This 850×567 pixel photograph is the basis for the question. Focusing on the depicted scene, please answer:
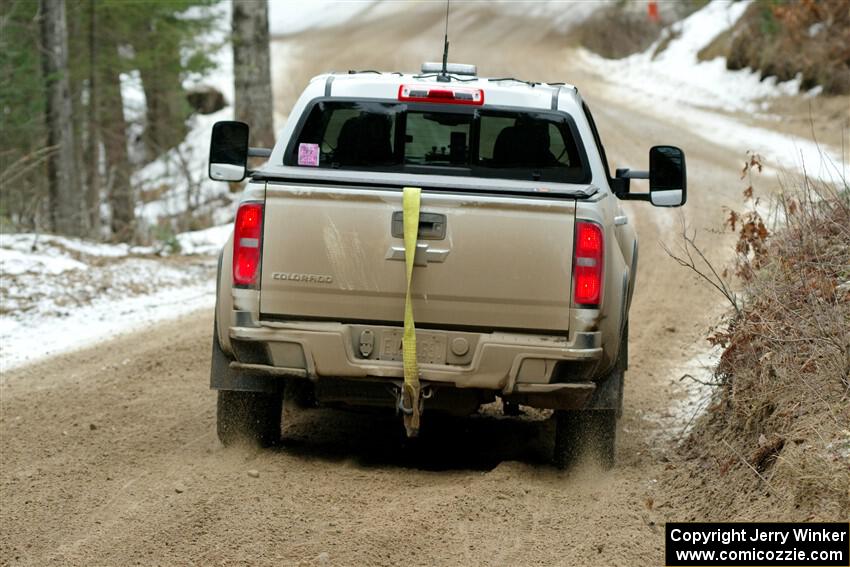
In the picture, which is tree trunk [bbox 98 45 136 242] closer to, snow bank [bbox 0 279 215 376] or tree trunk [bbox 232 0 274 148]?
tree trunk [bbox 232 0 274 148]

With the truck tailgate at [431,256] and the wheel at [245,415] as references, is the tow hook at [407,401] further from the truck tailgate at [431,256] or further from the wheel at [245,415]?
the wheel at [245,415]

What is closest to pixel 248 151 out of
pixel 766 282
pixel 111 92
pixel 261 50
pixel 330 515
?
pixel 330 515

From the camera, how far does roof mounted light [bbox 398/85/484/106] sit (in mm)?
6750

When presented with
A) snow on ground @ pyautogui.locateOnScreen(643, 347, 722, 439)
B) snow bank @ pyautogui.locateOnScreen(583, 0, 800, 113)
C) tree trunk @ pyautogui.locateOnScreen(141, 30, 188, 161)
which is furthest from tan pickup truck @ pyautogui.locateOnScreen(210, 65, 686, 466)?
snow bank @ pyautogui.locateOnScreen(583, 0, 800, 113)

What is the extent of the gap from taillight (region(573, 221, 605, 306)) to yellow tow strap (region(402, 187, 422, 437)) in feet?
2.60

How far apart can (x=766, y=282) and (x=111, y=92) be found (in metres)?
18.9

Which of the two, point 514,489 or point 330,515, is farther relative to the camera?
point 514,489

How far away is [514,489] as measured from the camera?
236 inches

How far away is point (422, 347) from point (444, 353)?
114 mm

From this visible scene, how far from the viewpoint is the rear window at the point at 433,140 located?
22.1ft

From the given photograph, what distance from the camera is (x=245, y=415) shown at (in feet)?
21.9

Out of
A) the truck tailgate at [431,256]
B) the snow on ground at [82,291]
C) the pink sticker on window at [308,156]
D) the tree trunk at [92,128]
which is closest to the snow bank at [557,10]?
the tree trunk at [92,128]

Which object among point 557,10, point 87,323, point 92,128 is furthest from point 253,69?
point 557,10

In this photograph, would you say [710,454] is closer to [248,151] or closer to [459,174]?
[459,174]
